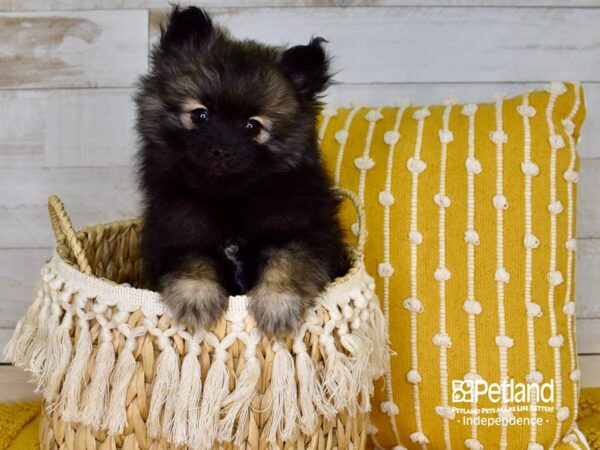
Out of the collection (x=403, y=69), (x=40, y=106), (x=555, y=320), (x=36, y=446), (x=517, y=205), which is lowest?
(x=36, y=446)

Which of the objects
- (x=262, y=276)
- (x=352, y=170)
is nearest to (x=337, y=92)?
(x=352, y=170)

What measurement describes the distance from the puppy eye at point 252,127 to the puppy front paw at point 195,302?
293mm

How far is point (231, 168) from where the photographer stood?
45.1 inches

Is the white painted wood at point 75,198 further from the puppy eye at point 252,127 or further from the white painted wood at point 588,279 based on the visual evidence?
the puppy eye at point 252,127

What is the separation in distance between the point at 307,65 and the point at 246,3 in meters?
0.82

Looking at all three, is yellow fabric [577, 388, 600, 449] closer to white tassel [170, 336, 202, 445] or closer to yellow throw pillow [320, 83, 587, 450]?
yellow throw pillow [320, 83, 587, 450]

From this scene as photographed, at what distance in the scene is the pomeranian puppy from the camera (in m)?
1.15

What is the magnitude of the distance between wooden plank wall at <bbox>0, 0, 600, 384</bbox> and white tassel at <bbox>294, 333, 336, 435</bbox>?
3.64 feet

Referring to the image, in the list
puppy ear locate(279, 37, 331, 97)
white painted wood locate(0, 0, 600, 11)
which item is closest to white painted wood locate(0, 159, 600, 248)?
white painted wood locate(0, 0, 600, 11)

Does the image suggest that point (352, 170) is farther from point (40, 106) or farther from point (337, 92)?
point (40, 106)

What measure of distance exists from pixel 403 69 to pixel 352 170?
22.7 inches

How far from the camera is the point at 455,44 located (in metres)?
2.00

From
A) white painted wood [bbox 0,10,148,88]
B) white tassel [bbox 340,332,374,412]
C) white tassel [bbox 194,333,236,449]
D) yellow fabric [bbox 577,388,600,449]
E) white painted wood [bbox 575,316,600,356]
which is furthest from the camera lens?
white painted wood [bbox 575,316,600,356]

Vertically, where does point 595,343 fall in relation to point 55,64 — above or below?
below
